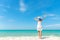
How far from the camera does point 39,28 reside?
8.05 metres

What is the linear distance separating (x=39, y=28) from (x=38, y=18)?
69 cm

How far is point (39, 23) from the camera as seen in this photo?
26.4 ft

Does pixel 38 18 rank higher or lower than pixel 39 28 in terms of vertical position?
higher

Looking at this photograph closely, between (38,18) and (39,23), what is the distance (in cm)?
36

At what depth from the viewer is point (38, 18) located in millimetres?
7926

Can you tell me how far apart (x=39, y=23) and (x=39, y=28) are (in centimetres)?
34
